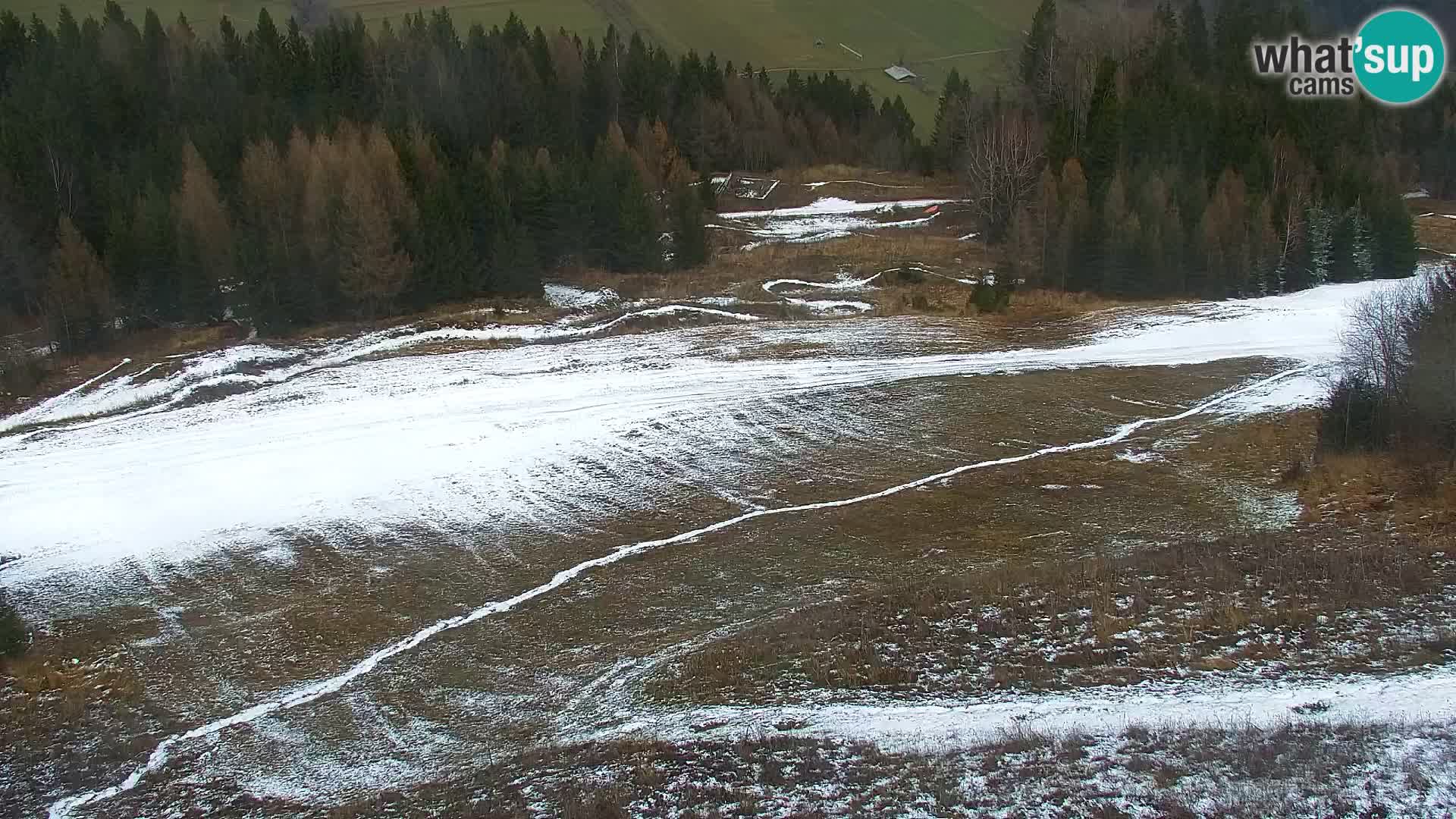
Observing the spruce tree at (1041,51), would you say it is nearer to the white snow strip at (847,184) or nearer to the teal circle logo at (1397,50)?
the white snow strip at (847,184)

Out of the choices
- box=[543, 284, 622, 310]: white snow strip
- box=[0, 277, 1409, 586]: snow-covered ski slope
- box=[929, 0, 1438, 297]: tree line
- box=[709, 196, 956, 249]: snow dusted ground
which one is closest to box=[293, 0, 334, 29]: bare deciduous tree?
box=[709, 196, 956, 249]: snow dusted ground

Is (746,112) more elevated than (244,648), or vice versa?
(746,112)

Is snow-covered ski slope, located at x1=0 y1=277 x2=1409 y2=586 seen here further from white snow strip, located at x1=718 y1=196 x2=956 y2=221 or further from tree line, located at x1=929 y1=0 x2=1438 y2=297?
white snow strip, located at x1=718 y1=196 x2=956 y2=221

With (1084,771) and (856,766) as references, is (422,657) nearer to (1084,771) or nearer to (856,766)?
(856,766)

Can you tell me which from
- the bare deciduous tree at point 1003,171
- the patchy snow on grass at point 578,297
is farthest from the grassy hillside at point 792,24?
the patchy snow on grass at point 578,297

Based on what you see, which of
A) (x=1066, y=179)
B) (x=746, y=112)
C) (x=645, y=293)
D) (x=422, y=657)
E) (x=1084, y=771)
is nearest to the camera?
(x=1084, y=771)

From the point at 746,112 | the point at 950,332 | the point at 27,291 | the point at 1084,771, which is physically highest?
the point at 746,112

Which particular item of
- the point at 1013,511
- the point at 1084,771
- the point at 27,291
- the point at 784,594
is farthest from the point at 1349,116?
the point at 27,291
